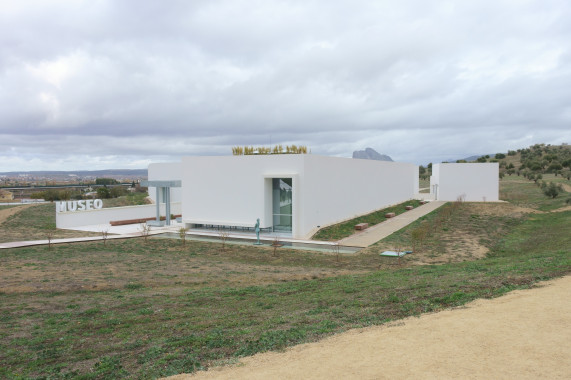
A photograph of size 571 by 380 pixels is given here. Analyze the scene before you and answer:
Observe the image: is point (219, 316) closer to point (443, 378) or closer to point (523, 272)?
point (443, 378)

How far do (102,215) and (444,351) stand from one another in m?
30.0

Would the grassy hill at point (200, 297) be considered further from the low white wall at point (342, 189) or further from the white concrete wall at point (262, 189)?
the low white wall at point (342, 189)

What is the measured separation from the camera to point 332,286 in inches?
448

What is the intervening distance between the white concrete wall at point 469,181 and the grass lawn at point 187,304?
84.3 ft

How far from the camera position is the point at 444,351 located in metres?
5.75

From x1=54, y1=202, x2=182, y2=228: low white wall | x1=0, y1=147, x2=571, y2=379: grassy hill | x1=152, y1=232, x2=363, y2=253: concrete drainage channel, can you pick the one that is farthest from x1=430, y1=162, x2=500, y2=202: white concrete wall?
x1=54, y1=202, x2=182, y2=228: low white wall

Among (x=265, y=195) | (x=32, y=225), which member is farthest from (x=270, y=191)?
(x=32, y=225)

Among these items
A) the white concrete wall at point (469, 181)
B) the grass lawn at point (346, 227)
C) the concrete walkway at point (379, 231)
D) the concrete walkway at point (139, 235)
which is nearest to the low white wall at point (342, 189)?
the grass lawn at point (346, 227)

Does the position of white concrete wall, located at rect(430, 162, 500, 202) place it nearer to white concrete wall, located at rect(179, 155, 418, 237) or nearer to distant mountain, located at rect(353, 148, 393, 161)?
distant mountain, located at rect(353, 148, 393, 161)

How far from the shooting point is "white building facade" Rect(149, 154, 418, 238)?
2354cm

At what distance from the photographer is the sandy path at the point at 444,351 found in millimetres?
5211

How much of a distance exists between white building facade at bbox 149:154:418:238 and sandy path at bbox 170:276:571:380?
16.5 meters

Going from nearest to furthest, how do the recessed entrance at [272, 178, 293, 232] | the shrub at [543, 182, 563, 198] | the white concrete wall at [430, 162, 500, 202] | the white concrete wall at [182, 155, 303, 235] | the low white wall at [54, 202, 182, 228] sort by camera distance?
the white concrete wall at [182, 155, 303, 235]
the recessed entrance at [272, 178, 293, 232]
the low white wall at [54, 202, 182, 228]
the shrub at [543, 182, 563, 198]
the white concrete wall at [430, 162, 500, 202]

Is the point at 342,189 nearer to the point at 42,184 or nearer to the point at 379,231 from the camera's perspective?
the point at 379,231
